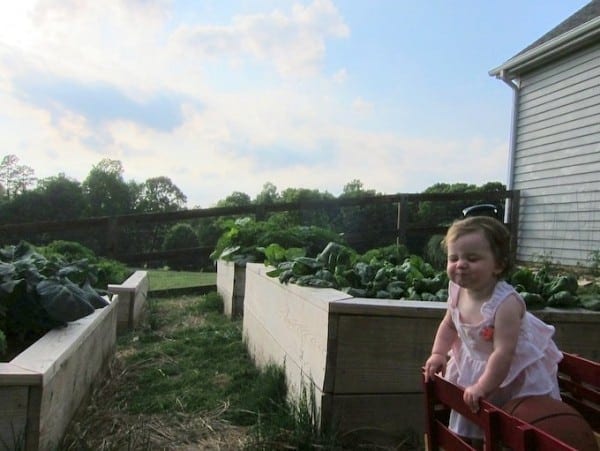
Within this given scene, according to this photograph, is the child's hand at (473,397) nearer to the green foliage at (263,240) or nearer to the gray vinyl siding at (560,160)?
the green foliage at (263,240)

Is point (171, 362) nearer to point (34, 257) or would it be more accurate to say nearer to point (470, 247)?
point (34, 257)

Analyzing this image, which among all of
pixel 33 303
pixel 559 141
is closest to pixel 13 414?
pixel 33 303

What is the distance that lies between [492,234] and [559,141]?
336 inches

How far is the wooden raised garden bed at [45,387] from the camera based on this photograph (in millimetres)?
1775

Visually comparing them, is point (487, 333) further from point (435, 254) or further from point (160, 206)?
point (160, 206)

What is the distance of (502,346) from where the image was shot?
4.84 ft

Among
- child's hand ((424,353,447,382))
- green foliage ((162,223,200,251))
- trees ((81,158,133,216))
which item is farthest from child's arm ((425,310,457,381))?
trees ((81,158,133,216))

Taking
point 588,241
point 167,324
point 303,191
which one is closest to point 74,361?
point 167,324

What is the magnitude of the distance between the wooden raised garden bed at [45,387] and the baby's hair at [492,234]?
136cm

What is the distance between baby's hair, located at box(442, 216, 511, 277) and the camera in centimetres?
158

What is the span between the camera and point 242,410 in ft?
8.68

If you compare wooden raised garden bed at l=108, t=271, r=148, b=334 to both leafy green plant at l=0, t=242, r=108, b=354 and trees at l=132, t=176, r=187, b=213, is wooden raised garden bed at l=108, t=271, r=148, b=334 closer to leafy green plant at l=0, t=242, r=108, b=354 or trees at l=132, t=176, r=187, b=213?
leafy green plant at l=0, t=242, r=108, b=354

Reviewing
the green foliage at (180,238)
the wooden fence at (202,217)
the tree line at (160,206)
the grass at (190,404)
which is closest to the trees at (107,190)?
the tree line at (160,206)

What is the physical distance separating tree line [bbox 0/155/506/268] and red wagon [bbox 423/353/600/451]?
200 inches
